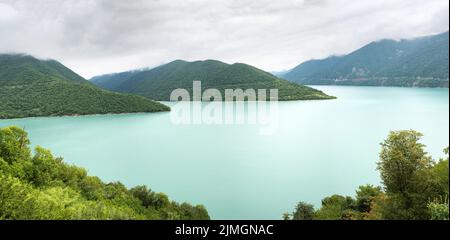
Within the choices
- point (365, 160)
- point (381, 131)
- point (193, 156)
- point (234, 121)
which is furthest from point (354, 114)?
point (193, 156)

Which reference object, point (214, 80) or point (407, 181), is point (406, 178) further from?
point (214, 80)

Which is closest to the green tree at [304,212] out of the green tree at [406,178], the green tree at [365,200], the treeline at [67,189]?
the green tree at [365,200]

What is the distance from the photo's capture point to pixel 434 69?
7069 cm

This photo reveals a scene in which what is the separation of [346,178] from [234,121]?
2335cm

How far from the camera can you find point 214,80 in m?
78.8

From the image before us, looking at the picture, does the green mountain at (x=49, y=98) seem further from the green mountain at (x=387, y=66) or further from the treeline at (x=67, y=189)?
the green mountain at (x=387, y=66)

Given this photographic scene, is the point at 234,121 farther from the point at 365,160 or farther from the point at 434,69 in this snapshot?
the point at 434,69

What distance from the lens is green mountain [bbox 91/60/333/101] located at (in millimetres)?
69844

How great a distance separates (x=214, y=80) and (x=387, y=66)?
57632 mm

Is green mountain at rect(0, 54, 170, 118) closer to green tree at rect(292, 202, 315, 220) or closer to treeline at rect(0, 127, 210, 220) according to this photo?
treeline at rect(0, 127, 210, 220)

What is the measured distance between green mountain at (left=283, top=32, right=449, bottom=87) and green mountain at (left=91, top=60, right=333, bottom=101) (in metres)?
25.0

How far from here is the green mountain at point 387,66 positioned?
70938 millimetres

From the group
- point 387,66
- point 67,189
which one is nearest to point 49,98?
point 67,189

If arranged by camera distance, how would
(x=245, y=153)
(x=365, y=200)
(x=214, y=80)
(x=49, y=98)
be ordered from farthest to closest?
(x=214, y=80)
(x=49, y=98)
(x=245, y=153)
(x=365, y=200)
